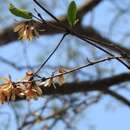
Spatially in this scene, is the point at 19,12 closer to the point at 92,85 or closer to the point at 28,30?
the point at 28,30

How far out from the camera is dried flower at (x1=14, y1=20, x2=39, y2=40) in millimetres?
1070

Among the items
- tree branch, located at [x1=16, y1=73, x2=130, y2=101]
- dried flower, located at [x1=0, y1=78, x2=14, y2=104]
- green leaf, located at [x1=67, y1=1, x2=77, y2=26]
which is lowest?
dried flower, located at [x1=0, y1=78, x2=14, y2=104]

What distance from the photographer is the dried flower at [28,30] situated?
1.07 m

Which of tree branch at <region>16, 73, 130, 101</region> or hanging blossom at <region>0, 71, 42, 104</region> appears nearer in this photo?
hanging blossom at <region>0, 71, 42, 104</region>

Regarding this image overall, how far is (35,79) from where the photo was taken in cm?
109

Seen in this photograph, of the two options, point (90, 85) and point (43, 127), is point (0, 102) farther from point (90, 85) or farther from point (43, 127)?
point (43, 127)

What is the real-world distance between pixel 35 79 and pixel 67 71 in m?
0.08

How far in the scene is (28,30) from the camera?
1.08 meters

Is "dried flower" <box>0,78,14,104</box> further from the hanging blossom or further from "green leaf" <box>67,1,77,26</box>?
"green leaf" <box>67,1,77,26</box>

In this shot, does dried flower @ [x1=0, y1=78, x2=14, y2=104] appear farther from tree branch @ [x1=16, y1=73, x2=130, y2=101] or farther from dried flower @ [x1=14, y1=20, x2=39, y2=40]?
tree branch @ [x1=16, y1=73, x2=130, y2=101]

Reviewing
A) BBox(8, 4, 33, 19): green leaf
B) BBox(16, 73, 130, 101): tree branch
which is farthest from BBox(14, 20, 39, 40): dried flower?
BBox(16, 73, 130, 101): tree branch

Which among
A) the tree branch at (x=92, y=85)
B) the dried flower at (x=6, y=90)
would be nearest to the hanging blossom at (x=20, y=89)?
the dried flower at (x=6, y=90)

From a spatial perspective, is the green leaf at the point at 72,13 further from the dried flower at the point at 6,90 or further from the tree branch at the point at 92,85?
the tree branch at the point at 92,85

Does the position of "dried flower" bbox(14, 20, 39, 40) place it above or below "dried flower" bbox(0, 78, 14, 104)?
above
